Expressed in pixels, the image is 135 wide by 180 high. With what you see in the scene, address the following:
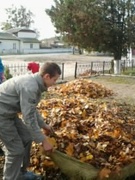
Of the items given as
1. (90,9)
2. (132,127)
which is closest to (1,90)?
(132,127)

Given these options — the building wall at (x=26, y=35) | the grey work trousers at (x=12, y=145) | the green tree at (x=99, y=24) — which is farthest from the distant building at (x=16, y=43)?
the grey work trousers at (x=12, y=145)

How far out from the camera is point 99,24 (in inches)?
695

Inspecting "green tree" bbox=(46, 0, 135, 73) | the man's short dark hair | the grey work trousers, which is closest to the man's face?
the man's short dark hair

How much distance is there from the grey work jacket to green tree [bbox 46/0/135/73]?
48.8ft

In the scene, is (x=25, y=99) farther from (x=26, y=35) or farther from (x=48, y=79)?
(x=26, y=35)

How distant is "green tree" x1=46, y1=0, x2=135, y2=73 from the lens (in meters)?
17.8

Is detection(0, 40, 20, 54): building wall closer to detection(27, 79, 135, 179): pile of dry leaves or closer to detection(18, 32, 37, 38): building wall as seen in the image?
detection(18, 32, 37, 38): building wall

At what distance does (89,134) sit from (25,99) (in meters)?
1.57

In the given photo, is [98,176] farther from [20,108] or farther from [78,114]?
[78,114]

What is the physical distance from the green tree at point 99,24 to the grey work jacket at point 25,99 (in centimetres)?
1486

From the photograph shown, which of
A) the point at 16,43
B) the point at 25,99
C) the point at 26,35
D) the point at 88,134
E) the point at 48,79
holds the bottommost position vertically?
the point at 88,134

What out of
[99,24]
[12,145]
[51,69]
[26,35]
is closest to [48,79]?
[51,69]

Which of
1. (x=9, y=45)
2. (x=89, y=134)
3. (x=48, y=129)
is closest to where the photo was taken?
(x=48, y=129)

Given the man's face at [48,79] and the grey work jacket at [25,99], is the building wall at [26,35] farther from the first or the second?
the man's face at [48,79]
